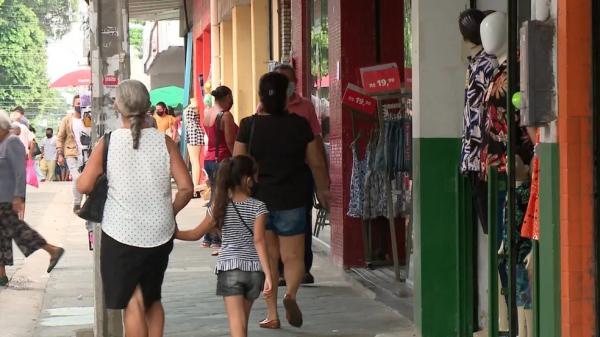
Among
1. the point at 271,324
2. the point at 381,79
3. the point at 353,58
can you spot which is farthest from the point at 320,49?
the point at 271,324

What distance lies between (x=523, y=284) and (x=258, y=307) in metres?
3.78

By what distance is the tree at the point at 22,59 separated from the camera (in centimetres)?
6975

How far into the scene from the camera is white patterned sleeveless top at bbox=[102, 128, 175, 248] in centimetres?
672

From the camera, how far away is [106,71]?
322 inches

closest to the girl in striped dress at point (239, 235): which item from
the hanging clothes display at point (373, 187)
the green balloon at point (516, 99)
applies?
the green balloon at point (516, 99)

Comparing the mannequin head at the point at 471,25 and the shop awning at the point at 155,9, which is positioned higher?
the shop awning at the point at 155,9

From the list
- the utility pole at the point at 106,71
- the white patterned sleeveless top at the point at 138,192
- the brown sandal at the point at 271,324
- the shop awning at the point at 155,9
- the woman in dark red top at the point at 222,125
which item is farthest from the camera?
the shop awning at the point at 155,9

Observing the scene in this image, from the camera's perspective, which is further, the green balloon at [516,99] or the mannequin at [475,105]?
the mannequin at [475,105]

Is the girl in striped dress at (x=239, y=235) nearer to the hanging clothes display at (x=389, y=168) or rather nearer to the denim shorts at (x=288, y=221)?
the denim shorts at (x=288, y=221)

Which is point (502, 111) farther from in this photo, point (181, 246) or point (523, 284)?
point (181, 246)

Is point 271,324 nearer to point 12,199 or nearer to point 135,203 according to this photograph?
point 135,203

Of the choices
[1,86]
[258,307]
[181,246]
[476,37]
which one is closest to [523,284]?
[476,37]

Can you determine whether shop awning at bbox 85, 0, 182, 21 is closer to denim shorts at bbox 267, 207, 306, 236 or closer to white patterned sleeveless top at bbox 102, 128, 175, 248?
denim shorts at bbox 267, 207, 306, 236

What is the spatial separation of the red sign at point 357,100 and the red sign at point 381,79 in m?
0.32
